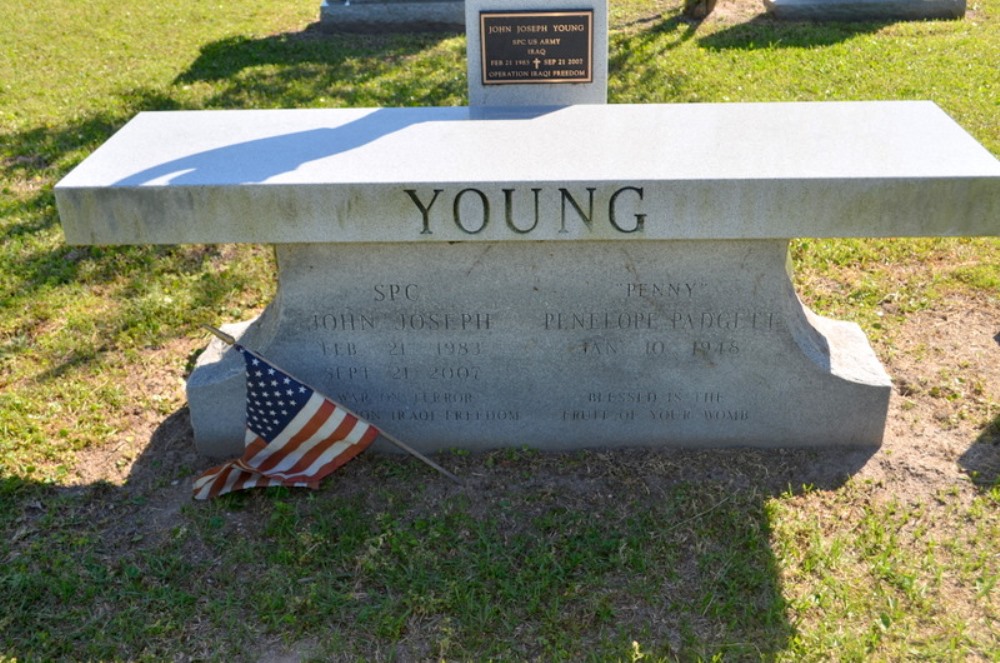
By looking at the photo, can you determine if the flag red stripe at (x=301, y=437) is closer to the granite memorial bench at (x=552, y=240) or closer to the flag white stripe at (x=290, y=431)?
the flag white stripe at (x=290, y=431)

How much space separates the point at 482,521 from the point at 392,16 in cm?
837

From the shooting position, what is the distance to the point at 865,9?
438 inches

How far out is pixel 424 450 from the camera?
4621 mm

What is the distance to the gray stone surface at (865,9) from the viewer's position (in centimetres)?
1112

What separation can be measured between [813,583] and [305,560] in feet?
6.37

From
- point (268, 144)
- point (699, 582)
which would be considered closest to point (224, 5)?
point (268, 144)

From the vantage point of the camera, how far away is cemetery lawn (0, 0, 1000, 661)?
11.8ft

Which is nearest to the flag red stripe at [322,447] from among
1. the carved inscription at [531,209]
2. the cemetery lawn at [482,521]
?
the cemetery lawn at [482,521]

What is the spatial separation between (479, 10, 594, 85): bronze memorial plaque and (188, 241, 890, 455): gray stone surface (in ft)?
3.93

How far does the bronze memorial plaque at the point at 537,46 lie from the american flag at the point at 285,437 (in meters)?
1.85

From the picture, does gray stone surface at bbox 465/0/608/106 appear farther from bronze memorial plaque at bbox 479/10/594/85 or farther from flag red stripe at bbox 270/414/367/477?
flag red stripe at bbox 270/414/367/477

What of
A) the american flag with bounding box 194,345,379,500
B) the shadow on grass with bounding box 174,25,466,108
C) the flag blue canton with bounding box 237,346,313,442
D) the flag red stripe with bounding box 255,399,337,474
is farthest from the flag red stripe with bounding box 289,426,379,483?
the shadow on grass with bounding box 174,25,466,108

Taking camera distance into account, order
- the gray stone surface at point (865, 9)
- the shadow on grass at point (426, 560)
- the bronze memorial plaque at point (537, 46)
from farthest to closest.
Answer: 1. the gray stone surface at point (865, 9)
2. the bronze memorial plaque at point (537, 46)
3. the shadow on grass at point (426, 560)

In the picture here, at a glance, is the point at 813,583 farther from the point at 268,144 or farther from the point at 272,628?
the point at 268,144
